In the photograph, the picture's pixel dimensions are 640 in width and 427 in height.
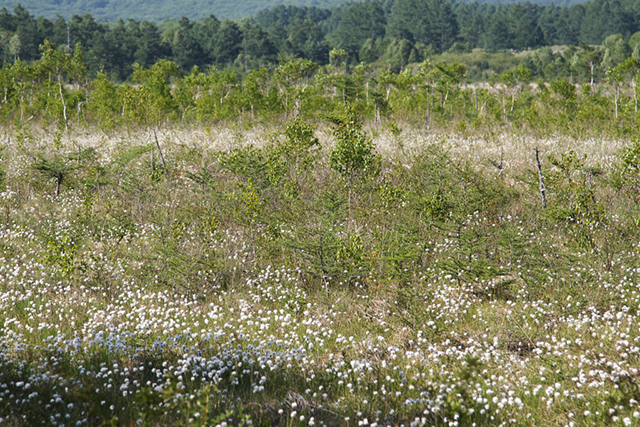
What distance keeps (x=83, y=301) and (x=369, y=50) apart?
90710 mm

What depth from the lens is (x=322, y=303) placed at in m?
5.95

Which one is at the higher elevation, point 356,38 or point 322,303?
point 356,38

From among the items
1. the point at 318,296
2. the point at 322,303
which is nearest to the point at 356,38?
the point at 318,296

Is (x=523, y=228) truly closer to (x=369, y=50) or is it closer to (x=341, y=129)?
(x=341, y=129)

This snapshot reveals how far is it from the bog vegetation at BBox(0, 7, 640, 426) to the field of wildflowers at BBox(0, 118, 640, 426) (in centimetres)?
3

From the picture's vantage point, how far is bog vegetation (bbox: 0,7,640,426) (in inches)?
151

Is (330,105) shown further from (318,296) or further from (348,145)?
(318,296)

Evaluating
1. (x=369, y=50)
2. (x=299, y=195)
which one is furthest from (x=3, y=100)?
(x=369, y=50)

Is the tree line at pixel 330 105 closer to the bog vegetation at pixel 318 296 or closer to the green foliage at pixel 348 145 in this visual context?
the bog vegetation at pixel 318 296

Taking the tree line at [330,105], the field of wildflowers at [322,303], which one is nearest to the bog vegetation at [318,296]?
the field of wildflowers at [322,303]

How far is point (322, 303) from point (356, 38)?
404 feet

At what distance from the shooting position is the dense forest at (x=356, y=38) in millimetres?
65312

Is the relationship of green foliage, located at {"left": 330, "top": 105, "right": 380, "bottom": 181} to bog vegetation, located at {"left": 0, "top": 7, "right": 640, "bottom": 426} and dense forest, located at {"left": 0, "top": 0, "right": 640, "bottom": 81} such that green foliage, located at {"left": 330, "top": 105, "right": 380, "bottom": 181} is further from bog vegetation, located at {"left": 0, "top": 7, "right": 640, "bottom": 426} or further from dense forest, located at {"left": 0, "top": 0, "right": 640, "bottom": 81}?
dense forest, located at {"left": 0, "top": 0, "right": 640, "bottom": 81}

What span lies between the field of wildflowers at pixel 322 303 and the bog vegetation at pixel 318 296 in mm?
30
